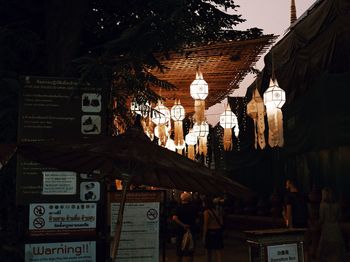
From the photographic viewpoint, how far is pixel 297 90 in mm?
13672

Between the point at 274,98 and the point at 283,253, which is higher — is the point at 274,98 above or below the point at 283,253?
above

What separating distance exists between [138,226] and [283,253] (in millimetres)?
2288

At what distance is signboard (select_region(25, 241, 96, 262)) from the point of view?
20.9 ft

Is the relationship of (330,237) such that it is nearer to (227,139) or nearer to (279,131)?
(279,131)

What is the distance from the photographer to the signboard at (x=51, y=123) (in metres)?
6.64

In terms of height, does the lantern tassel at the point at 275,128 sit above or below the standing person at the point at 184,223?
above

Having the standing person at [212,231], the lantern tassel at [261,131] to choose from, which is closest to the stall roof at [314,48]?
the lantern tassel at [261,131]

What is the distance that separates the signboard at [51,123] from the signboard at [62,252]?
0.61 m

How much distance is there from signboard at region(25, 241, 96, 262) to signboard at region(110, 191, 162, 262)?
834mm

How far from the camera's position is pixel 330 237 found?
11109mm

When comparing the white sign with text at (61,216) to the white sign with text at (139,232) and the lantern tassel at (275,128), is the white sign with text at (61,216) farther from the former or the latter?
the lantern tassel at (275,128)

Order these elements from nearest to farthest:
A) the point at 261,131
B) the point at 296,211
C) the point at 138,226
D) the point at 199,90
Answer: the point at 138,226 → the point at 199,90 → the point at 261,131 → the point at 296,211

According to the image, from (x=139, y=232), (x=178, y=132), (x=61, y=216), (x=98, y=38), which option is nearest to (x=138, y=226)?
(x=139, y=232)

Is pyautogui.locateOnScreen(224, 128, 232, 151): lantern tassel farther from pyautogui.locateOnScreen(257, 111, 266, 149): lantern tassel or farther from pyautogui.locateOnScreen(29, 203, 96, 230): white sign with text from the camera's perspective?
pyautogui.locateOnScreen(29, 203, 96, 230): white sign with text
